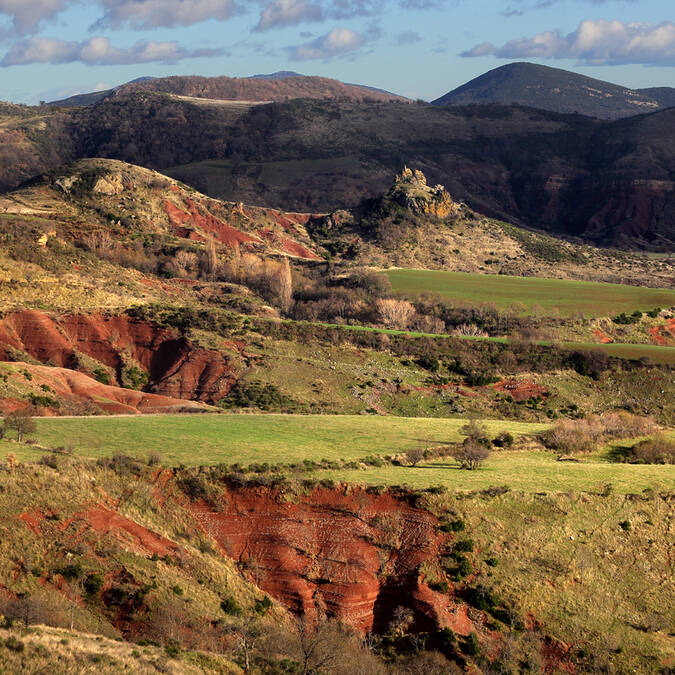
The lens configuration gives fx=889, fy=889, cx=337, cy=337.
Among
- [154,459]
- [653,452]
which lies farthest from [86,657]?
[653,452]

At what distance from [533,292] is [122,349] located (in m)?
52.0

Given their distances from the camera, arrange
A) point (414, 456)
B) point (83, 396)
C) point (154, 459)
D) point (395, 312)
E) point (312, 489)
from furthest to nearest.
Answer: point (395, 312) < point (83, 396) < point (414, 456) < point (154, 459) < point (312, 489)

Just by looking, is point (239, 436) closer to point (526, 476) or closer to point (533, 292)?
point (526, 476)

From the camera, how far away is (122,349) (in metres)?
69.6

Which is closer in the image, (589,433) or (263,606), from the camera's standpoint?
(263,606)

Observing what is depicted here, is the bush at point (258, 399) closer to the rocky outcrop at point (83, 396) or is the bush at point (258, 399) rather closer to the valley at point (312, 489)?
the valley at point (312, 489)

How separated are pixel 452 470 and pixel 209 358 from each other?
34.0m

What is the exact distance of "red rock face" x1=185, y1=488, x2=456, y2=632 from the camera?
29.8 meters

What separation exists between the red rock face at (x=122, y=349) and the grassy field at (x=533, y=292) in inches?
1473

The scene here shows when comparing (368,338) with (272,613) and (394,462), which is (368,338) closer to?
(394,462)

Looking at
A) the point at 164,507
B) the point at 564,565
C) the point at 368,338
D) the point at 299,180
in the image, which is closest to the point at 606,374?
the point at 368,338

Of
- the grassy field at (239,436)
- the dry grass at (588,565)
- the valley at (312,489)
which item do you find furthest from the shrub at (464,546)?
the grassy field at (239,436)

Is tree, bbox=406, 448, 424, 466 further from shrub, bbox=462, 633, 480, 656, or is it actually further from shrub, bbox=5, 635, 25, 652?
shrub, bbox=5, 635, 25, 652

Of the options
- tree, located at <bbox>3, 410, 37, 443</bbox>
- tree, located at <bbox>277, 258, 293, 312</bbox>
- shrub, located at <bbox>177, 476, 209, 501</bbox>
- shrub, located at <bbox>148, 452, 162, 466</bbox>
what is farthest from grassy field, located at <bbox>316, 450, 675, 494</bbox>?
tree, located at <bbox>277, 258, 293, 312</bbox>
